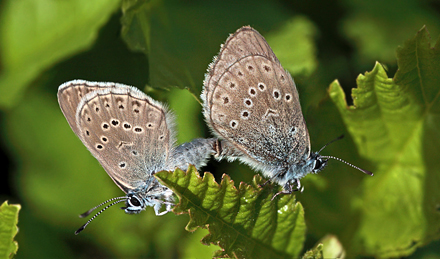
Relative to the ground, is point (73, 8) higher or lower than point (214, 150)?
higher

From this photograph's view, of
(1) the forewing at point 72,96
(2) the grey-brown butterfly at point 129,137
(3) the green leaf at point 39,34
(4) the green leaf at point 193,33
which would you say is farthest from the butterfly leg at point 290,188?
(3) the green leaf at point 39,34

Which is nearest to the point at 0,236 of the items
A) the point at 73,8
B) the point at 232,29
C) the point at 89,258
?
the point at 89,258

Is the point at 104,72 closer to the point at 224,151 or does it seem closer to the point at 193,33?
the point at 193,33

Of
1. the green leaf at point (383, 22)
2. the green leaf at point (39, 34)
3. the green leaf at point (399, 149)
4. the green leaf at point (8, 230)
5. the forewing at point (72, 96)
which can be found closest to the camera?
the green leaf at point (8, 230)

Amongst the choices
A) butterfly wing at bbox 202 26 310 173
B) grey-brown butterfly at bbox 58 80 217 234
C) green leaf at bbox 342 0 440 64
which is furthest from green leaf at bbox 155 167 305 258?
green leaf at bbox 342 0 440 64

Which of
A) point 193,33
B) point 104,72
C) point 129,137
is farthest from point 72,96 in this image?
point 193,33

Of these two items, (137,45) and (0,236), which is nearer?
(0,236)

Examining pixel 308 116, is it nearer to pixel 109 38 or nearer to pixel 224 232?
pixel 224 232

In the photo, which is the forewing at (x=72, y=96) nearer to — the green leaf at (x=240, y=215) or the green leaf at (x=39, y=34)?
the green leaf at (x=39, y=34)
